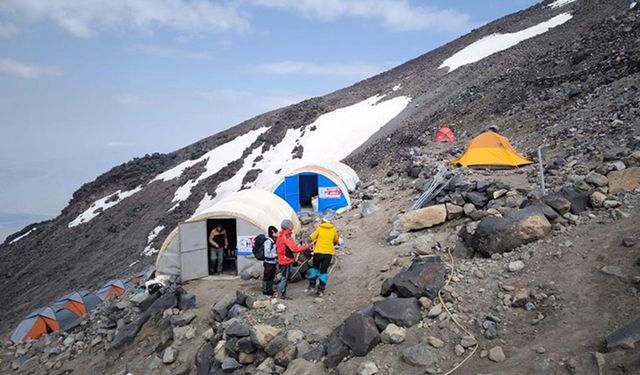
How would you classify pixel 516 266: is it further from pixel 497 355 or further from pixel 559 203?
pixel 497 355

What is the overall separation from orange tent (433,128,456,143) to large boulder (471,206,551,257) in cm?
1490

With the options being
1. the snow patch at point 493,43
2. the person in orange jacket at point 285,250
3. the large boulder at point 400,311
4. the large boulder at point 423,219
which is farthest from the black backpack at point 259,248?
the snow patch at point 493,43

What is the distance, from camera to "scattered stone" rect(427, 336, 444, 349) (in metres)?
5.91

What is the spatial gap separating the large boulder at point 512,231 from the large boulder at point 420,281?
0.97m

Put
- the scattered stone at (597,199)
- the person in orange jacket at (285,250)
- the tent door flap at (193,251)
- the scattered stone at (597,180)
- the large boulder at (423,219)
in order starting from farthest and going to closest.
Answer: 1. the tent door flap at (193,251)
2. the large boulder at (423,219)
3. the person in orange jacket at (285,250)
4. the scattered stone at (597,180)
5. the scattered stone at (597,199)

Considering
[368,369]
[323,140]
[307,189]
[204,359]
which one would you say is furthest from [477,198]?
[323,140]

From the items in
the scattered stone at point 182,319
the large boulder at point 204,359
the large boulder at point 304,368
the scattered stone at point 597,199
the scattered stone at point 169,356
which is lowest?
the scattered stone at point 169,356

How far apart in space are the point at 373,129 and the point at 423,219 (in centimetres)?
2406

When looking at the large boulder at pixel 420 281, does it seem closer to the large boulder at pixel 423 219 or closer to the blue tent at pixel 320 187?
the large boulder at pixel 423 219

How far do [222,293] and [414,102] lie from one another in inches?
1123

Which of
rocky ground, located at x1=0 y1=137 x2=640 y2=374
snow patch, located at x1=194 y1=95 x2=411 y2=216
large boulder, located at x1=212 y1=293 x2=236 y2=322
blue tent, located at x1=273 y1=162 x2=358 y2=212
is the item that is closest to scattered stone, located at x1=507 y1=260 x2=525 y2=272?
rocky ground, located at x1=0 y1=137 x2=640 y2=374

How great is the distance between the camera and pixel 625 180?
8.31 meters

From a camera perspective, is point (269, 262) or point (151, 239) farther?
point (151, 239)

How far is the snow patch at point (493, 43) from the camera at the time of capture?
37.2 m
